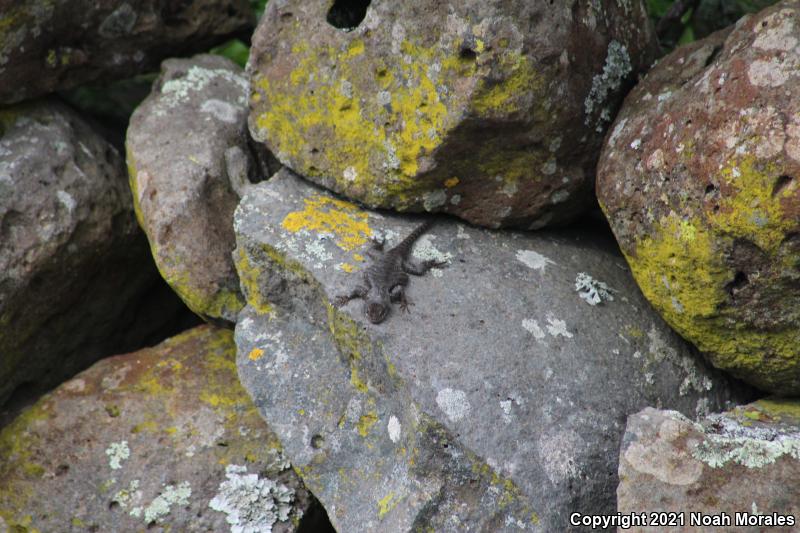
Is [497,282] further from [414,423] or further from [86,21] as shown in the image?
[86,21]

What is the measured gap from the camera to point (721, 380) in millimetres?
4281

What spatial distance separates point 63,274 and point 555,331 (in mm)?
3110

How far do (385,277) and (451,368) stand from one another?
23.0 inches

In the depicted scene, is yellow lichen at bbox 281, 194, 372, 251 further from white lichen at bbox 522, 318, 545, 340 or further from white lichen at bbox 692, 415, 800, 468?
white lichen at bbox 692, 415, 800, 468

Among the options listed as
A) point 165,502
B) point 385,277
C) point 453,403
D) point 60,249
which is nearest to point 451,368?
point 453,403

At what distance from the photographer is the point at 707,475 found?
3.35m

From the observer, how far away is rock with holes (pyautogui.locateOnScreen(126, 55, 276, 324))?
488cm

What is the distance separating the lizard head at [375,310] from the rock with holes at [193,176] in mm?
1252

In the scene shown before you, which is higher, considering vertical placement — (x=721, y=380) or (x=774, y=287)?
(x=774, y=287)

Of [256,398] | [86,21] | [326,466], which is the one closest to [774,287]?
[326,466]

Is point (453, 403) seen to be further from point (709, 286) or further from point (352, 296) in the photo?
point (709, 286)

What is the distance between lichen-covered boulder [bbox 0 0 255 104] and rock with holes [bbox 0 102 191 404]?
32 cm

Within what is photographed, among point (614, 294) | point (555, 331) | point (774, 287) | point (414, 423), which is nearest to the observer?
point (774, 287)

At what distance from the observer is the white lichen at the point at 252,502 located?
14.5 ft
